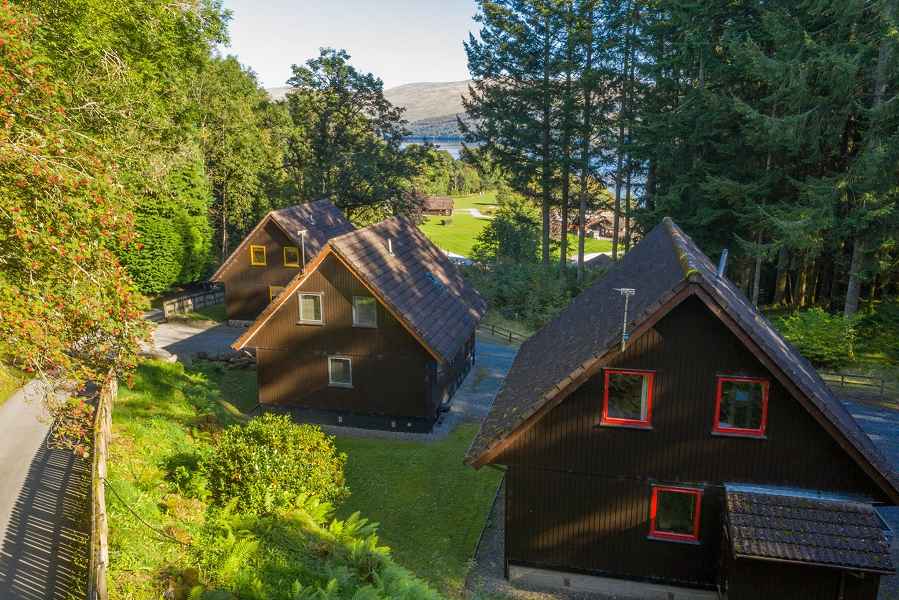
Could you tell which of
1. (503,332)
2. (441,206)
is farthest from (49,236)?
(441,206)

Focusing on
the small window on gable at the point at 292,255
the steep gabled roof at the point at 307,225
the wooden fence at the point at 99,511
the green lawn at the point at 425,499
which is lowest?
the green lawn at the point at 425,499

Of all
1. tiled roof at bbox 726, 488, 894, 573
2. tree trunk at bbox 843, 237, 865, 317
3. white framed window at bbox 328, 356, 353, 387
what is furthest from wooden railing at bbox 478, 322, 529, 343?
tiled roof at bbox 726, 488, 894, 573

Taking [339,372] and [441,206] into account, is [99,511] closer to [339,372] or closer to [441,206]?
[339,372]

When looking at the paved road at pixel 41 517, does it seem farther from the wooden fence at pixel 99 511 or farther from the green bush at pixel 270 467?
the green bush at pixel 270 467

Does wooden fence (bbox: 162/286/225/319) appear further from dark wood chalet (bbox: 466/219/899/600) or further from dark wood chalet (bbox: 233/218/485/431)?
dark wood chalet (bbox: 466/219/899/600)

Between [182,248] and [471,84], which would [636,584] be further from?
[471,84]

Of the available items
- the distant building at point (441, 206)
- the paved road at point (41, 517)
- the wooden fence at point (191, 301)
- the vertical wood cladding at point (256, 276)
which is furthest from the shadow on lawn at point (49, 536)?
the distant building at point (441, 206)
